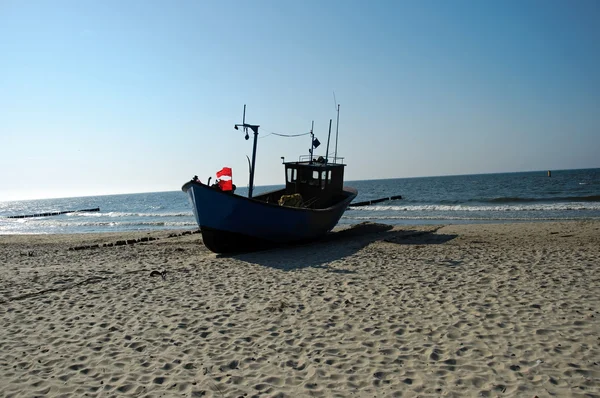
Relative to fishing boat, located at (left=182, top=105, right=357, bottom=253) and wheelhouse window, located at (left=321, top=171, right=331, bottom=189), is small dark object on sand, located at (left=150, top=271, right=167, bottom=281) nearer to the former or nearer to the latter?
fishing boat, located at (left=182, top=105, right=357, bottom=253)

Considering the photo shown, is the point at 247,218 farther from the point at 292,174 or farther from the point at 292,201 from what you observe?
the point at 292,174

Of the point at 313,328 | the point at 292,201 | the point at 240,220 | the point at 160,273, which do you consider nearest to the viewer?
→ the point at 313,328

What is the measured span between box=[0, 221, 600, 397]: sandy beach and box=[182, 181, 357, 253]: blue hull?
6.72 feet

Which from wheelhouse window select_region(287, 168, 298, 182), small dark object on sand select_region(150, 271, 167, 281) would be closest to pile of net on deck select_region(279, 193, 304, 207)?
wheelhouse window select_region(287, 168, 298, 182)

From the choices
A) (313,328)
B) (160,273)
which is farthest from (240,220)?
(313,328)

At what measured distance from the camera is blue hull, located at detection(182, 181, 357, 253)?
1245 centimetres

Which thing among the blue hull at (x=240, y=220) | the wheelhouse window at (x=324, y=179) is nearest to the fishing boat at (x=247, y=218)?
the blue hull at (x=240, y=220)

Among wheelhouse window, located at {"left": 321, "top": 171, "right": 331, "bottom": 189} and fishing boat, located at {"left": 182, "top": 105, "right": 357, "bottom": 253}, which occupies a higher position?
wheelhouse window, located at {"left": 321, "top": 171, "right": 331, "bottom": 189}

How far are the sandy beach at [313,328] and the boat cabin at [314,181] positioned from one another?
6718mm

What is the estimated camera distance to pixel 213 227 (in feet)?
41.9

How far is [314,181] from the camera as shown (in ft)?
57.4

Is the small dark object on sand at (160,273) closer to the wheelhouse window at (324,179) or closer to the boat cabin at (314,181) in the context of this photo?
the boat cabin at (314,181)

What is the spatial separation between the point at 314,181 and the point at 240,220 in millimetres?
5419

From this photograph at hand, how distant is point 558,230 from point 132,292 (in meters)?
17.0
